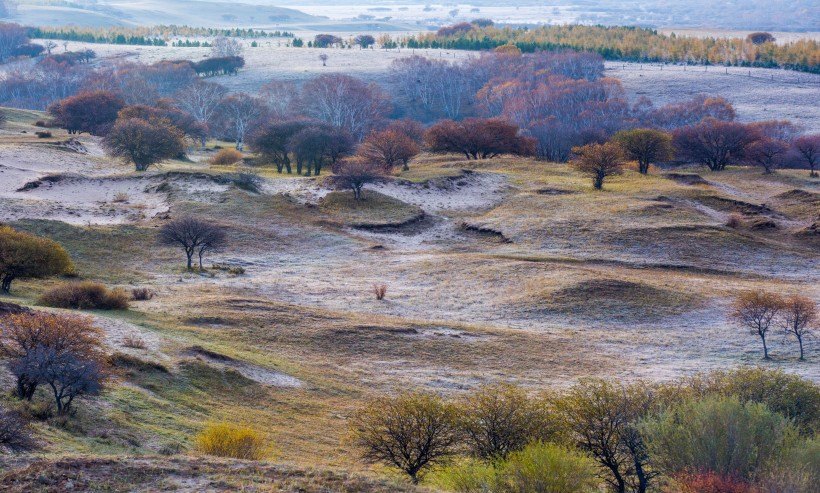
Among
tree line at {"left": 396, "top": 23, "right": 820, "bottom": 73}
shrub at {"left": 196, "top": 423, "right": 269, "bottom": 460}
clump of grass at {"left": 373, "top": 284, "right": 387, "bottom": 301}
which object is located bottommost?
clump of grass at {"left": 373, "top": 284, "right": 387, "bottom": 301}

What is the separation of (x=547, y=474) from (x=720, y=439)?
3462 millimetres

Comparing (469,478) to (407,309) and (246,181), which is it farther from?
(246,181)

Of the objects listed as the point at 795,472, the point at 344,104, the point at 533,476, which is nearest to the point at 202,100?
the point at 344,104

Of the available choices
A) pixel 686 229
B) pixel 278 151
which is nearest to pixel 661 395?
pixel 686 229

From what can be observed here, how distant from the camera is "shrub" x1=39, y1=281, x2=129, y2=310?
28344 millimetres

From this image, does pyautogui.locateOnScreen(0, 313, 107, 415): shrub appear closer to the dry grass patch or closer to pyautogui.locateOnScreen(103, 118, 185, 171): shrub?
the dry grass patch

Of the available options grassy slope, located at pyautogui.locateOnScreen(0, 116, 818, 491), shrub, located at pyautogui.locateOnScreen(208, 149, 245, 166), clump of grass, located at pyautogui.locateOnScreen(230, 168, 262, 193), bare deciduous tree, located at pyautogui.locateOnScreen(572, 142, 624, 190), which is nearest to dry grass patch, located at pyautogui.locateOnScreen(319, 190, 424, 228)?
grassy slope, located at pyautogui.locateOnScreen(0, 116, 818, 491)

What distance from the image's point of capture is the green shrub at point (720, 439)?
14141 millimetres

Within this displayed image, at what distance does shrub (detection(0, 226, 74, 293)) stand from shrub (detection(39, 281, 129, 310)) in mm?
2275

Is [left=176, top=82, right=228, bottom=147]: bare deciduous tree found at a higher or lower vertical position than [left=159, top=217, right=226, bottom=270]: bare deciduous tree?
higher

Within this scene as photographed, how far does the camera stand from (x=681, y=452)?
14.7m

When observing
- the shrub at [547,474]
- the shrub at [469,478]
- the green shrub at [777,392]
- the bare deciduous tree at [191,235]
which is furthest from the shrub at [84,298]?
the green shrub at [777,392]

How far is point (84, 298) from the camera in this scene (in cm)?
2852

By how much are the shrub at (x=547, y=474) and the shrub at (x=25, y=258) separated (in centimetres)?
2348
